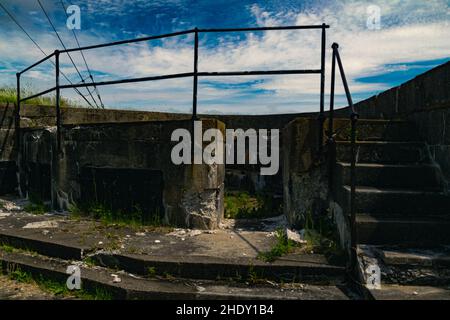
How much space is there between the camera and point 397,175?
3.57 metres

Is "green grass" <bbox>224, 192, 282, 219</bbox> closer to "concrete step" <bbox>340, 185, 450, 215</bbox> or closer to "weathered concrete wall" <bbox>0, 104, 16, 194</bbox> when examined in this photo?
"concrete step" <bbox>340, 185, 450, 215</bbox>

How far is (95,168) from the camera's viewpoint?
489 centimetres

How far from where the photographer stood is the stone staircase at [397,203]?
8.86ft

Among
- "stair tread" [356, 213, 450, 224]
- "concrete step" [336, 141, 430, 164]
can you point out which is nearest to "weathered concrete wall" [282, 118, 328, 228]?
"concrete step" [336, 141, 430, 164]

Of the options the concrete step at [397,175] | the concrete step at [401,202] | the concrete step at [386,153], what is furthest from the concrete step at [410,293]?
the concrete step at [386,153]

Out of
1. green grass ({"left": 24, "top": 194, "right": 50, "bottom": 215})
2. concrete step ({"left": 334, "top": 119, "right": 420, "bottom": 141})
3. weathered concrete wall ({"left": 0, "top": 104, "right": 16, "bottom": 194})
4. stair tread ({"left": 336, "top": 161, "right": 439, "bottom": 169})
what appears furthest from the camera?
weathered concrete wall ({"left": 0, "top": 104, "right": 16, "bottom": 194})

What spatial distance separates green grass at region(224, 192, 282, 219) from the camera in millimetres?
5449

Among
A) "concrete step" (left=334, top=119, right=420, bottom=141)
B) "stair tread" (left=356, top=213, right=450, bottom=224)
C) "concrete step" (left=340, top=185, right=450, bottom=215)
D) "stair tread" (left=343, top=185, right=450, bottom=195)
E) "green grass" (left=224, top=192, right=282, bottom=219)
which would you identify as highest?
"concrete step" (left=334, top=119, right=420, bottom=141)

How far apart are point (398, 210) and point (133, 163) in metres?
3.21

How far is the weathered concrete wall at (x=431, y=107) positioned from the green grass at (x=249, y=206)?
7.87 ft

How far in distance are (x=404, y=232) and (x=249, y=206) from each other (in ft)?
11.2

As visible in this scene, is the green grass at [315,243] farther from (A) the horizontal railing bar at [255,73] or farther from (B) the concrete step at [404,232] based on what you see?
(A) the horizontal railing bar at [255,73]

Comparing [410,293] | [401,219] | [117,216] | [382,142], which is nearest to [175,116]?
[117,216]
